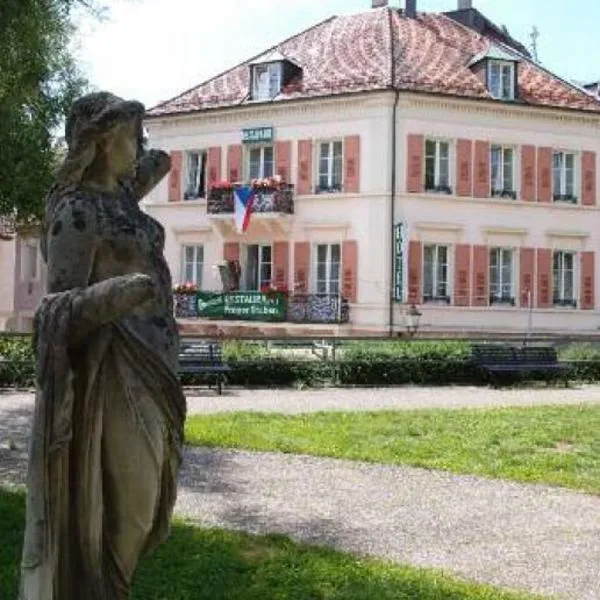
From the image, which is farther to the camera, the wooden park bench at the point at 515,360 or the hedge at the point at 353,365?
the wooden park bench at the point at 515,360

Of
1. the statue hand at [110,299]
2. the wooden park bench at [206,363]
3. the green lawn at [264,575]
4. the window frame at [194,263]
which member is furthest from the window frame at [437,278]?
the statue hand at [110,299]

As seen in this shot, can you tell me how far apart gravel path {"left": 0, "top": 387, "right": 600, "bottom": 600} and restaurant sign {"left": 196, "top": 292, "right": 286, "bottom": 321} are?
21.7m

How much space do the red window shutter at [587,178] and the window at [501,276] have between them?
3.27m

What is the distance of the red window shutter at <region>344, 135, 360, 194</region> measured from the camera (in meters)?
34.8

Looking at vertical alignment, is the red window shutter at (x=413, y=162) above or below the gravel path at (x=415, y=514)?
above

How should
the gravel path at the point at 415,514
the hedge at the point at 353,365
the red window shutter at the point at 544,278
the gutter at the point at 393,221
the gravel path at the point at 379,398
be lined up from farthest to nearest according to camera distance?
1. the red window shutter at the point at 544,278
2. the gutter at the point at 393,221
3. the hedge at the point at 353,365
4. the gravel path at the point at 379,398
5. the gravel path at the point at 415,514

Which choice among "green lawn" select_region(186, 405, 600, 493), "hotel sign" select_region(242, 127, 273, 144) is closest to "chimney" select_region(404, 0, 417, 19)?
"hotel sign" select_region(242, 127, 273, 144)

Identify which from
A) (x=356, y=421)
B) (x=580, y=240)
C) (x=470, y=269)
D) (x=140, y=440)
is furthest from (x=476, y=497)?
(x=580, y=240)

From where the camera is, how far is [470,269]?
35094 mm

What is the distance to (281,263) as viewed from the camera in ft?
118

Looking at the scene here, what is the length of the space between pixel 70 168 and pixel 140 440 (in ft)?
2.63

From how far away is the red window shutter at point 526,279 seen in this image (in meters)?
35.5

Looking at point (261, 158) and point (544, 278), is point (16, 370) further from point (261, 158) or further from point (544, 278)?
point (544, 278)

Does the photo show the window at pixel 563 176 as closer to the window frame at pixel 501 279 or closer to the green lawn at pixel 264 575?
the window frame at pixel 501 279
